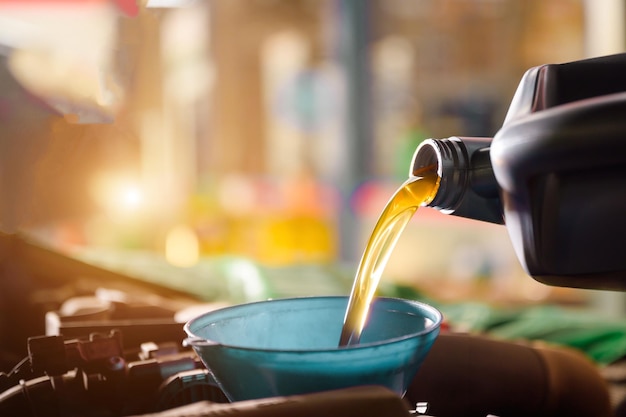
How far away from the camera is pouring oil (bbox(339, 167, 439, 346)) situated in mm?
597

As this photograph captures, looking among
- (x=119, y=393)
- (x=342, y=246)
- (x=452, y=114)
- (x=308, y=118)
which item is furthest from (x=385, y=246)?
(x=308, y=118)

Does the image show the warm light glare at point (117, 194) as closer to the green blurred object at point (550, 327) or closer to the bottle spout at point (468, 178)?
the green blurred object at point (550, 327)

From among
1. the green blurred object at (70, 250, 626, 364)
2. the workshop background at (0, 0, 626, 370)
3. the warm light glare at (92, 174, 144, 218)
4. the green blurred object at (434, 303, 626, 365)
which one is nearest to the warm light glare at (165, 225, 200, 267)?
the workshop background at (0, 0, 626, 370)

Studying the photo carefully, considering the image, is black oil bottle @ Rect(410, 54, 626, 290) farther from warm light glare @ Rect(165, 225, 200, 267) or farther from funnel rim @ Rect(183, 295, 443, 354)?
warm light glare @ Rect(165, 225, 200, 267)

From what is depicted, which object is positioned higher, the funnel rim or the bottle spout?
the bottle spout

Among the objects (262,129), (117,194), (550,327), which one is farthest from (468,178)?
(262,129)

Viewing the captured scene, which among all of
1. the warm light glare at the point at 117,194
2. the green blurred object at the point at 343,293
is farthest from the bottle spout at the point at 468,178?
the warm light glare at the point at 117,194

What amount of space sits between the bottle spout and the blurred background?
0.75m

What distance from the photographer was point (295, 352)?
459mm

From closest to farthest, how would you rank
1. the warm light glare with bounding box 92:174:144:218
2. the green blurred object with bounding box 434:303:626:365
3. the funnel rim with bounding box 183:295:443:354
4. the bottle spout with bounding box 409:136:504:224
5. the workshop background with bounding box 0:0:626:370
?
the funnel rim with bounding box 183:295:443:354 < the bottle spout with bounding box 409:136:504:224 < the green blurred object with bounding box 434:303:626:365 < the workshop background with bounding box 0:0:626:370 < the warm light glare with bounding box 92:174:144:218

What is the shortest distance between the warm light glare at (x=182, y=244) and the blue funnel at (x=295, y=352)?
11.2 ft

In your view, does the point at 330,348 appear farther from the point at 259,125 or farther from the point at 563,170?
the point at 259,125

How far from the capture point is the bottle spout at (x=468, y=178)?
59cm

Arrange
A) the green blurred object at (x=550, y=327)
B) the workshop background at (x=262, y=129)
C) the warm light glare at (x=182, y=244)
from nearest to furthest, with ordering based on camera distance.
Answer: the green blurred object at (x=550, y=327)
the workshop background at (x=262, y=129)
the warm light glare at (x=182, y=244)
